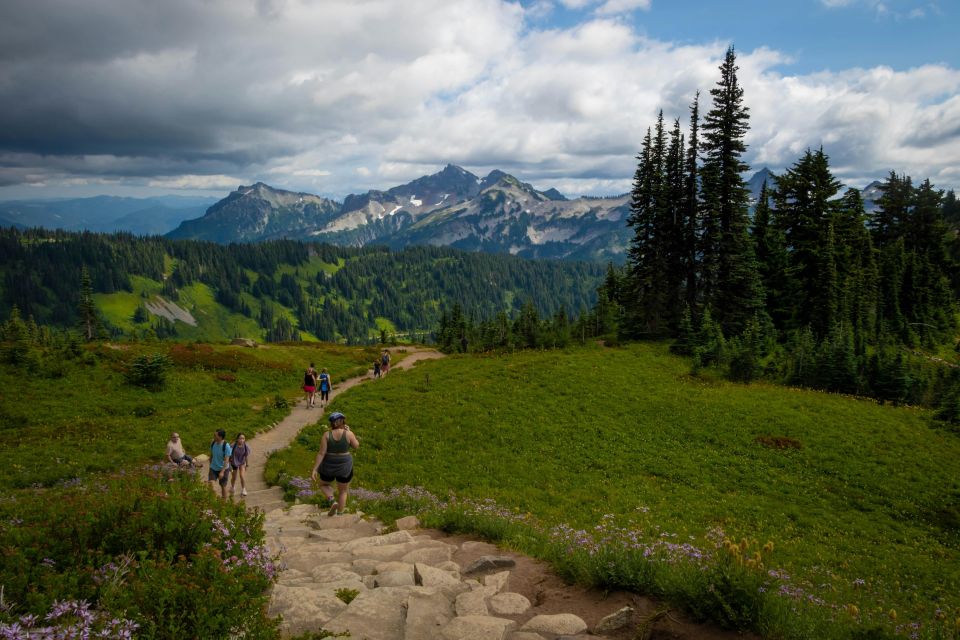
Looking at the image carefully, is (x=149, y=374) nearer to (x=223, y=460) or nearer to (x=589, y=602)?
(x=223, y=460)

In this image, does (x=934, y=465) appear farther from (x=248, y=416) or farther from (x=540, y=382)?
(x=248, y=416)

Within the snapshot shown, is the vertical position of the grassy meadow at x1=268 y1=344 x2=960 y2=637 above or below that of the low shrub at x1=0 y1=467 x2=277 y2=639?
below

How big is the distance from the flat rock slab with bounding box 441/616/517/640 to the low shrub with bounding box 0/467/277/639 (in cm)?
249

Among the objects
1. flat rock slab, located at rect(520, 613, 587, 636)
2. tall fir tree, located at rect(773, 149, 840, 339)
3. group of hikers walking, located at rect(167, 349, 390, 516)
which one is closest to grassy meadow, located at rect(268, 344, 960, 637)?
group of hikers walking, located at rect(167, 349, 390, 516)

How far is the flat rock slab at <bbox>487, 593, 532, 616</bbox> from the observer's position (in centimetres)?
812

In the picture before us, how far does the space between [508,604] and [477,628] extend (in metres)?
1.13

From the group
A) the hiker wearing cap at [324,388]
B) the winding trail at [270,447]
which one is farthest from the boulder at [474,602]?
the hiker wearing cap at [324,388]

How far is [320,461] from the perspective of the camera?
595 inches

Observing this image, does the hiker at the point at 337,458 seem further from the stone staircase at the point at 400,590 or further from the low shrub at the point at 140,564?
the low shrub at the point at 140,564

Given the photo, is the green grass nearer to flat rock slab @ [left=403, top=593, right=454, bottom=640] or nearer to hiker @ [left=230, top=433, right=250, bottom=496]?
hiker @ [left=230, top=433, right=250, bottom=496]

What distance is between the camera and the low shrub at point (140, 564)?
18.3ft

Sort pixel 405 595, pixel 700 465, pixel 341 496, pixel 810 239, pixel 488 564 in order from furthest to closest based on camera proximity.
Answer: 1. pixel 810 239
2. pixel 700 465
3. pixel 341 496
4. pixel 488 564
5. pixel 405 595

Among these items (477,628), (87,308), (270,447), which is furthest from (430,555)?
(87,308)

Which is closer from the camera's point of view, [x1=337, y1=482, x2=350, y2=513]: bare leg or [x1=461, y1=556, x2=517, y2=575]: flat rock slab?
[x1=461, y1=556, x2=517, y2=575]: flat rock slab
